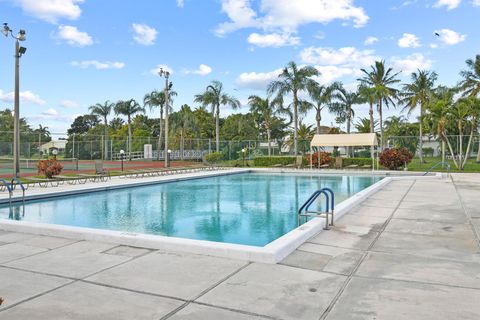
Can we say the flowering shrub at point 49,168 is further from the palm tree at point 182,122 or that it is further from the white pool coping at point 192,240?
the palm tree at point 182,122

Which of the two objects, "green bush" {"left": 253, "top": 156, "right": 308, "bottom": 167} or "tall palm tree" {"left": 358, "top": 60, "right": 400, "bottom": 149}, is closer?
"green bush" {"left": 253, "top": 156, "right": 308, "bottom": 167}

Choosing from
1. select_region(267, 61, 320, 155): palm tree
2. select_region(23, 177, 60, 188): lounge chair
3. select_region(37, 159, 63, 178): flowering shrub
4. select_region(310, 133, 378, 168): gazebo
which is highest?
select_region(267, 61, 320, 155): palm tree

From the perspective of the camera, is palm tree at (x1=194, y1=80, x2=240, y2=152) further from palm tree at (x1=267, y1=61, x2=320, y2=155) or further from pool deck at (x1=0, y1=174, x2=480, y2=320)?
pool deck at (x1=0, y1=174, x2=480, y2=320)

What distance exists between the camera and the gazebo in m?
24.1

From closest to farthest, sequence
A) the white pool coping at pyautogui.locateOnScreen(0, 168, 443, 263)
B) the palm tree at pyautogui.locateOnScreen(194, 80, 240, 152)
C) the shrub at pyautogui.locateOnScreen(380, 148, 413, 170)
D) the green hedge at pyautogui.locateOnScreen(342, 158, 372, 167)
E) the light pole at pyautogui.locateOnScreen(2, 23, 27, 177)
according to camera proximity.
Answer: the white pool coping at pyautogui.locateOnScreen(0, 168, 443, 263), the light pole at pyautogui.locateOnScreen(2, 23, 27, 177), the shrub at pyautogui.locateOnScreen(380, 148, 413, 170), the green hedge at pyautogui.locateOnScreen(342, 158, 372, 167), the palm tree at pyautogui.locateOnScreen(194, 80, 240, 152)

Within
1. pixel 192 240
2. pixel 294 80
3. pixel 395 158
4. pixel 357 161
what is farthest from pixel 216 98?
pixel 192 240

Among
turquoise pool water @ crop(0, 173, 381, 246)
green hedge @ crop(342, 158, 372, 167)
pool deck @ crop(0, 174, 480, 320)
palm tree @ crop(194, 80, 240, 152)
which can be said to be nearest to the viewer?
pool deck @ crop(0, 174, 480, 320)

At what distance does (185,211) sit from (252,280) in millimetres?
6790

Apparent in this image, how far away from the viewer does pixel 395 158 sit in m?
24.1

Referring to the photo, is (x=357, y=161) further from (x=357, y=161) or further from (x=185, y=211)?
(x=185, y=211)

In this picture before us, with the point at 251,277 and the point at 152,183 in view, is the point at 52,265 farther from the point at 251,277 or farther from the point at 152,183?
the point at 152,183

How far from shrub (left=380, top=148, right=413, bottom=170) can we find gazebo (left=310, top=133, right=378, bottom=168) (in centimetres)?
92

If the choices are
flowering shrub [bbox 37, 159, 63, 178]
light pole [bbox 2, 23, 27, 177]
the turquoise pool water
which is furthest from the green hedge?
light pole [bbox 2, 23, 27, 177]

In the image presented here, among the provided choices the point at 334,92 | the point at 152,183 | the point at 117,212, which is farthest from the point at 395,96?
the point at 117,212
